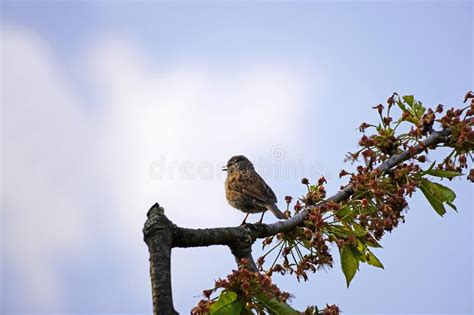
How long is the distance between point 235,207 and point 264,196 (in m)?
1.02

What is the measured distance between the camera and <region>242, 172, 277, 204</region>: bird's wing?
835cm

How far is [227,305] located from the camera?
10.4ft

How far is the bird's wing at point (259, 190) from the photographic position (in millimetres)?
8352

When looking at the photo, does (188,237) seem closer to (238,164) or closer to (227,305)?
(227,305)

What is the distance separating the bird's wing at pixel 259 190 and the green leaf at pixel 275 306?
472cm

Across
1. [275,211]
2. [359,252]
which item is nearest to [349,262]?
[359,252]

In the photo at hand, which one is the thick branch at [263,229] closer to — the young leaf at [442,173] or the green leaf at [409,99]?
the young leaf at [442,173]

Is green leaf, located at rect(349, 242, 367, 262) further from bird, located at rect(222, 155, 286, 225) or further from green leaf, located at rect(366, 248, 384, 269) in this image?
bird, located at rect(222, 155, 286, 225)

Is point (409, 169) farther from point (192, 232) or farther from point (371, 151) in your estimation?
point (192, 232)

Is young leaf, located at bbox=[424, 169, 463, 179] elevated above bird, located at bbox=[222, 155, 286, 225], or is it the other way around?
bird, located at bbox=[222, 155, 286, 225]

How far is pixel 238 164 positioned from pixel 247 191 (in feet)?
5.04

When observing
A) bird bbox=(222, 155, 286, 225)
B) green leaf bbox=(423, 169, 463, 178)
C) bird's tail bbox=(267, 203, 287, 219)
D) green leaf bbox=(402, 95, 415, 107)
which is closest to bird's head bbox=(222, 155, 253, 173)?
bird bbox=(222, 155, 286, 225)

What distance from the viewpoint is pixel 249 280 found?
10.9ft

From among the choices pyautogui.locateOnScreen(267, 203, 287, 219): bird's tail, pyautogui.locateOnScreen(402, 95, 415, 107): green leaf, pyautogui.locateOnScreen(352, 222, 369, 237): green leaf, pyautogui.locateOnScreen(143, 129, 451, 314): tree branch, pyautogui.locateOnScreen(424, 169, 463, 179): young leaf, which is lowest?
pyautogui.locateOnScreen(143, 129, 451, 314): tree branch
